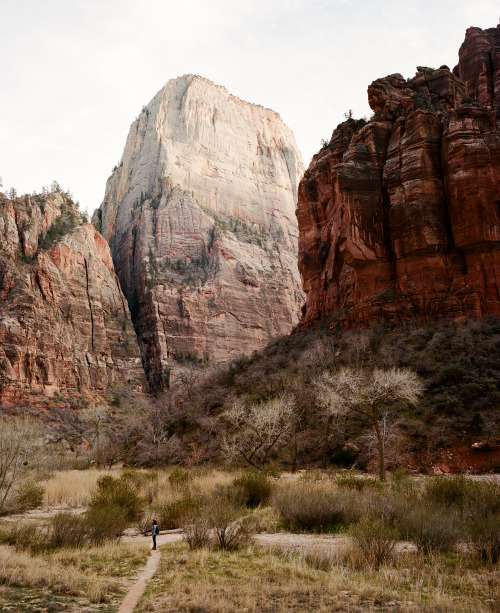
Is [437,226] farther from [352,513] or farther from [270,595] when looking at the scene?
[270,595]

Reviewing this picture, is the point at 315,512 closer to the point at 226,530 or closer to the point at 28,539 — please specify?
the point at 226,530

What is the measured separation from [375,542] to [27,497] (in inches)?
500

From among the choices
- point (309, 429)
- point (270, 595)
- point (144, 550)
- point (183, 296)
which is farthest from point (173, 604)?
point (183, 296)

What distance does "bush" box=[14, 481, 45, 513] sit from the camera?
1468 centimetres

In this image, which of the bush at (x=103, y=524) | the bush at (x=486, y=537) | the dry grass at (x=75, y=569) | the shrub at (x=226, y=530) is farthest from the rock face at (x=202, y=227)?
the bush at (x=486, y=537)

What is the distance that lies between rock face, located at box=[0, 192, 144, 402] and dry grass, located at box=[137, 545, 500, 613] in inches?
2060

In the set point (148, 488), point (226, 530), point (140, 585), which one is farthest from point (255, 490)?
point (140, 585)

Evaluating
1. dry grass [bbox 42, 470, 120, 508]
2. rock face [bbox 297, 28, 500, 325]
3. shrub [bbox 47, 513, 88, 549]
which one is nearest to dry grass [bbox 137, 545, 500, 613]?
shrub [bbox 47, 513, 88, 549]

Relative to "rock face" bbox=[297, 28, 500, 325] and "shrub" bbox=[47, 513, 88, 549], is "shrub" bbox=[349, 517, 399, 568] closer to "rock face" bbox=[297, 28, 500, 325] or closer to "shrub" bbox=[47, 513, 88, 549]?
"shrub" bbox=[47, 513, 88, 549]

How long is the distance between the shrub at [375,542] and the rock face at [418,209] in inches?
1058

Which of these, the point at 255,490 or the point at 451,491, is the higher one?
the point at 451,491

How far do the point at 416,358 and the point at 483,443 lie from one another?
858 centimetres

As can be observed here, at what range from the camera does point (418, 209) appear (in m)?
33.5

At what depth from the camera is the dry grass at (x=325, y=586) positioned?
5602 millimetres
